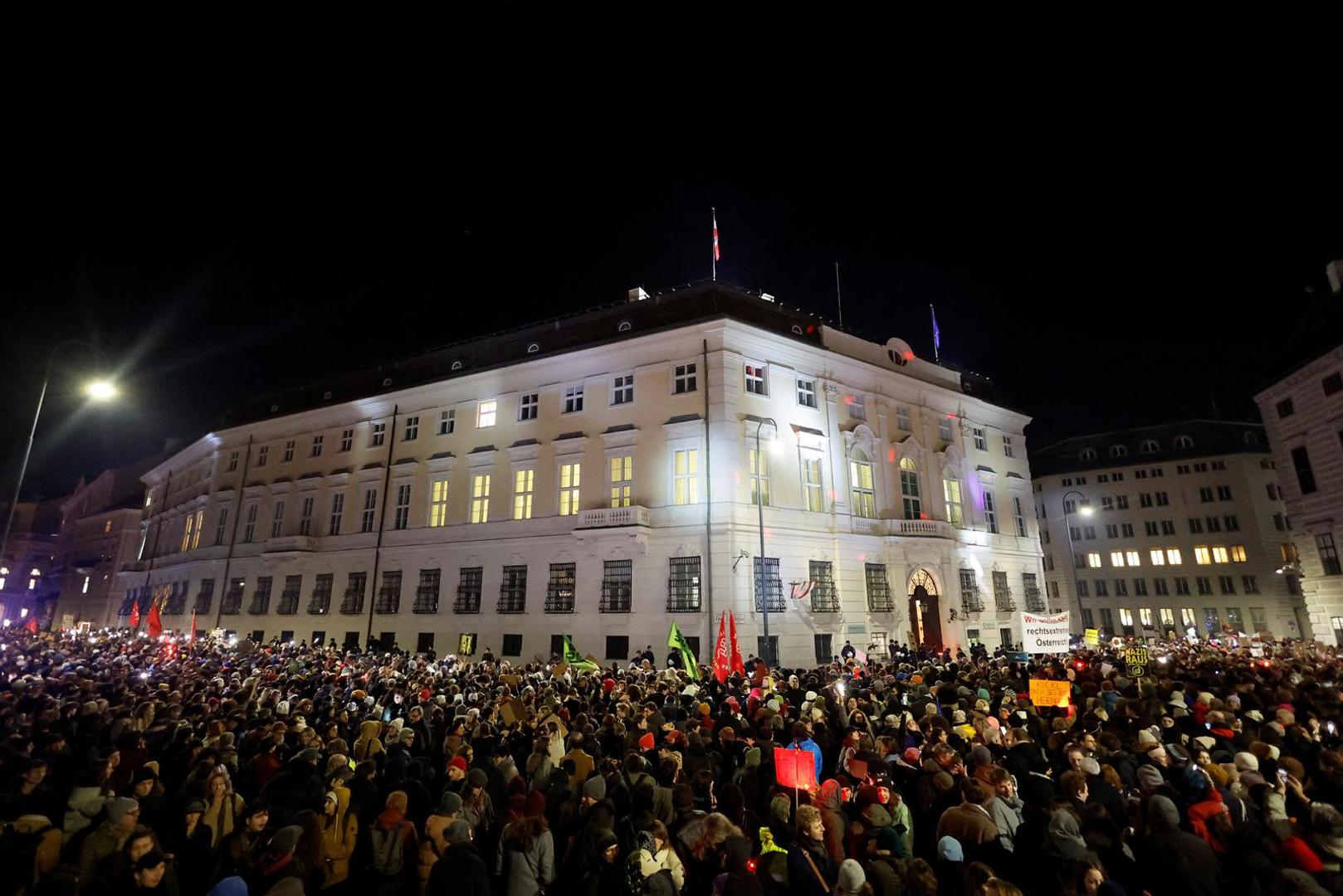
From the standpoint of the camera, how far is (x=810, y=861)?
5.85 m

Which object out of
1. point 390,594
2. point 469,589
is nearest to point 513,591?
point 469,589

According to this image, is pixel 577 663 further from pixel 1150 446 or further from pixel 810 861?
pixel 1150 446

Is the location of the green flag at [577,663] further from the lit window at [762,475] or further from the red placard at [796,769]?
the red placard at [796,769]

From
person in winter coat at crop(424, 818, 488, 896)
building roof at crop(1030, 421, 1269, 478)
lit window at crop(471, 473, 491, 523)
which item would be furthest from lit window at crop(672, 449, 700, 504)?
building roof at crop(1030, 421, 1269, 478)

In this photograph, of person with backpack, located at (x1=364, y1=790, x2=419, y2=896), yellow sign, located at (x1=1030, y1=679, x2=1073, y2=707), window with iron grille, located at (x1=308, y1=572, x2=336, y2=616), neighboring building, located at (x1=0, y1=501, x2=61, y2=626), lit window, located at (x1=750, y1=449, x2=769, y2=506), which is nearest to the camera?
person with backpack, located at (x1=364, y1=790, x2=419, y2=896)

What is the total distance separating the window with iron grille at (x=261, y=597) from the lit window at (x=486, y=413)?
19.8 metres

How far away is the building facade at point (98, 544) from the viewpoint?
234ft

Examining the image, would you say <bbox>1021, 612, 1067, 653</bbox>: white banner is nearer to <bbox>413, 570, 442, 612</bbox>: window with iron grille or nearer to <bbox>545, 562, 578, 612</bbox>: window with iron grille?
<bbox>545, 562, 578, 612</bbox>: window with iron grille

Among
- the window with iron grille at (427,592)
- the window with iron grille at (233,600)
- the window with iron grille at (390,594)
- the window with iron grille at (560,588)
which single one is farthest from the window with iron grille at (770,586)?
the window with iron grille at (233,600)

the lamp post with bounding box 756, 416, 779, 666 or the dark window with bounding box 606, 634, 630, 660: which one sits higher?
the lamp post with bounding box 756, 416, 779, 666

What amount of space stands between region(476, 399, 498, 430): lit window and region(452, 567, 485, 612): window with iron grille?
846 cm

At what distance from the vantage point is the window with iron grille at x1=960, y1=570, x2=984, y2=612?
116ft

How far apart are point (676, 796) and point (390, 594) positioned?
34.0m

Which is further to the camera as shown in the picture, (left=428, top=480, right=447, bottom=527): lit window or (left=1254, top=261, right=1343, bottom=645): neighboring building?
(left=428, top=480, right=447, bottom=527): lit window
